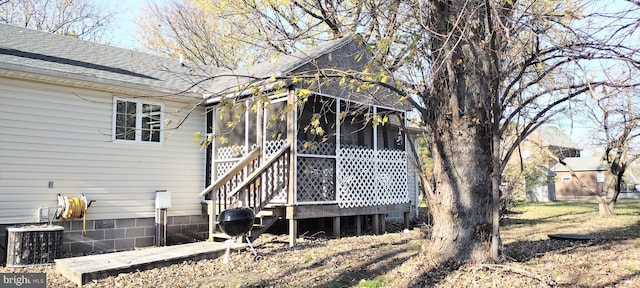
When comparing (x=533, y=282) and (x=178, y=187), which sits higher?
(x=178, y=187)

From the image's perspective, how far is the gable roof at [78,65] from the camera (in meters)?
7.69

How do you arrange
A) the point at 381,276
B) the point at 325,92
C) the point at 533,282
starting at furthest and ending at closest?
the point at 325,92, the point at 381,276, the point at 533,282

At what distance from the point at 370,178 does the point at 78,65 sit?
6.60 m

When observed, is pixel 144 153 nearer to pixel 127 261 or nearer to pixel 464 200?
pixel 127 261

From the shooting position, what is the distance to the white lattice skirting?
961cm

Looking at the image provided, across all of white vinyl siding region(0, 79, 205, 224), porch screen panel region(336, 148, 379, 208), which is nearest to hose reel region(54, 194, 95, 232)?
white vinyl siding region(0, 79, 205, 224)

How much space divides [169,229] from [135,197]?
1.07 metres

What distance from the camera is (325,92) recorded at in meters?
9.48

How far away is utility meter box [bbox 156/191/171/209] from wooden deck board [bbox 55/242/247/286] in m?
1.62

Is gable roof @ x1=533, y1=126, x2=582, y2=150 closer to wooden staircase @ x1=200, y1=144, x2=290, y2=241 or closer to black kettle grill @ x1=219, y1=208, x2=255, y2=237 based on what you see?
wooden staircase @ x1=200, y1=144, x2=290, y2=241

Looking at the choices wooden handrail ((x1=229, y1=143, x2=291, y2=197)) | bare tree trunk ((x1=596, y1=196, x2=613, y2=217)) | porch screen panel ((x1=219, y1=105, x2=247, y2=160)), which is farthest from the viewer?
bare tree trunk ((x1=596, y1=196, x2=613, y2=217))

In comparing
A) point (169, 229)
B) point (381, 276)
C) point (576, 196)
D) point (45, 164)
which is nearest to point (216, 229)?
point (169, 229)

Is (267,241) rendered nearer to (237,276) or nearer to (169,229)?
(169,229)

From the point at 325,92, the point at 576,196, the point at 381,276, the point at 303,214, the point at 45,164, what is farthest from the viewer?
the point at 576,196
